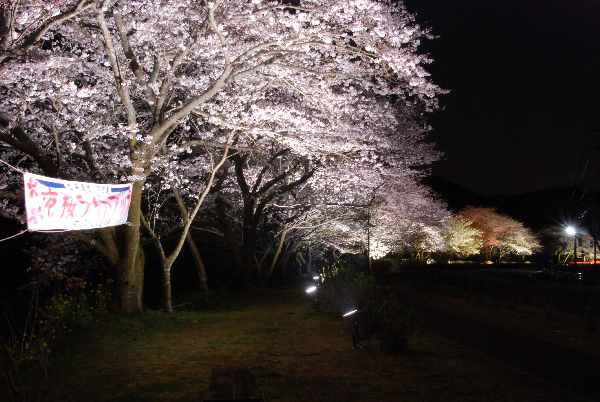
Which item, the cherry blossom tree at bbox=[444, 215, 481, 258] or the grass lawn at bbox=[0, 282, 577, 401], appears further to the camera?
the cherry blossom tree at bbox=[444, 215, 481, 258]

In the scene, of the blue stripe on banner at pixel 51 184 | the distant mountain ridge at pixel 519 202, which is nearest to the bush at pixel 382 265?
the distant mountain ridge at pixel 519 202

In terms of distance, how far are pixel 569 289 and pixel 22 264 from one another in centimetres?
2418

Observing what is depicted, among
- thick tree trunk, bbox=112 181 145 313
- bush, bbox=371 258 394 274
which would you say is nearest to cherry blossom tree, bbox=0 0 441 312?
thick tree trunk, bbox=112 181 145 313

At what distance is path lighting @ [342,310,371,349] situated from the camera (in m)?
7.44

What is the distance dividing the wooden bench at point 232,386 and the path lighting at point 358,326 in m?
3.14

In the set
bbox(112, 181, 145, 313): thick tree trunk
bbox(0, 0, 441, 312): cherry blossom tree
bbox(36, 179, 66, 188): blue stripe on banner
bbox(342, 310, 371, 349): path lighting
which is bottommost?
bbox(342, 310, 371, 349): path lighting

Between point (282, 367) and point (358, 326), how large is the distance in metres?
1.53

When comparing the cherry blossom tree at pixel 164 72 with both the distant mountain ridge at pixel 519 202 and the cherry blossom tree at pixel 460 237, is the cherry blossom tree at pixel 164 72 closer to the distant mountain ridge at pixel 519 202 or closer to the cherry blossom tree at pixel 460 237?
the cherry blossom tree at pixel 460 237

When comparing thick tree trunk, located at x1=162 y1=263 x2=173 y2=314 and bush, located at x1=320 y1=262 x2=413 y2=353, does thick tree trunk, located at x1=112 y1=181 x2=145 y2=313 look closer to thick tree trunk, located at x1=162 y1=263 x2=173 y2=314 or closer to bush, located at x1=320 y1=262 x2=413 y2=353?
thick tree trunk, located at x1=162 y1=263 x2=173 y2=314

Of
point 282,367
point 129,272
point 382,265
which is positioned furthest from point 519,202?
point 282,367

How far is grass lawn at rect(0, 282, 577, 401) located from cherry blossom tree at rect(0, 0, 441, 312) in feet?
11.4

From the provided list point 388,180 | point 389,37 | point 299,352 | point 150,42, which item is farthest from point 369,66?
point 388,180

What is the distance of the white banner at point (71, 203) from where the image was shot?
4.62 metres

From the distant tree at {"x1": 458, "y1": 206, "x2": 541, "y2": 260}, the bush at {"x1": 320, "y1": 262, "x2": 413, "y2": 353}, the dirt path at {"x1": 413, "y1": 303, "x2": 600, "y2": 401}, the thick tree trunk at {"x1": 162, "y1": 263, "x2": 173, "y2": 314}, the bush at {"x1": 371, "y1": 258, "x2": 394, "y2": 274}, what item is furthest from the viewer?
the distant tree at {"x1": 458, "y1": 206, "x2": 541, "y2": 260}
